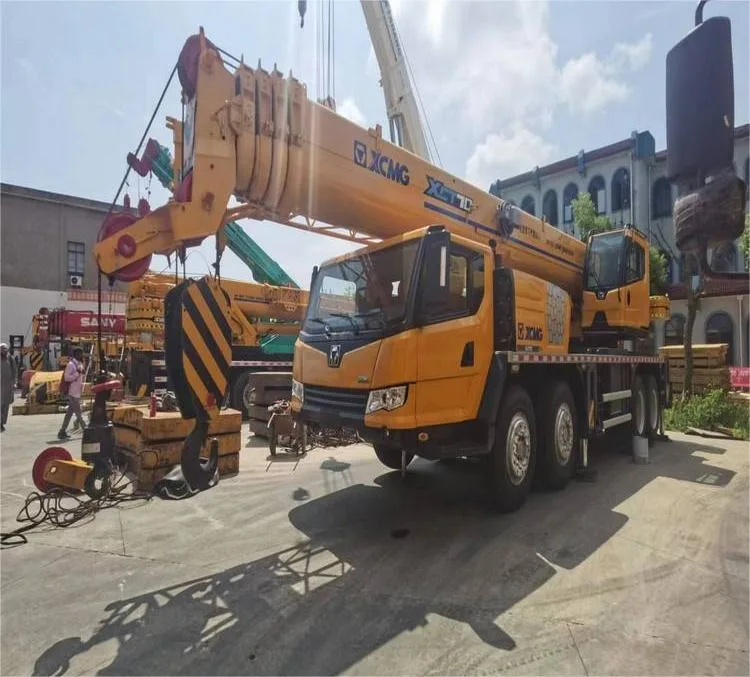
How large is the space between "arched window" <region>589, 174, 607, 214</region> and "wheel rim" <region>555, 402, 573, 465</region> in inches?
998

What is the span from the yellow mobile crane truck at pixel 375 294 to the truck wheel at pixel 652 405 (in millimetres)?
3422

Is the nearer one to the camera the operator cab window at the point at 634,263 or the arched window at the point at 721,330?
the operator cab window at the point at 634,263

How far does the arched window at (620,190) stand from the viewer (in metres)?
27.1

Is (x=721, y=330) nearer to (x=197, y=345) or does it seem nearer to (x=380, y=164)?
(x=380, y=164)

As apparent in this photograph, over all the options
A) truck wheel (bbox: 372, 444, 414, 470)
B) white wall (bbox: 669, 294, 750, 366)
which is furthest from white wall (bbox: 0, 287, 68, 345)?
white wall (bbox: 669, 294, 750, 366)

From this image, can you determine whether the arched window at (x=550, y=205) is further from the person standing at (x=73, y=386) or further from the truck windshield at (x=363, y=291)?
the truck windshield at (x=363, y=291)

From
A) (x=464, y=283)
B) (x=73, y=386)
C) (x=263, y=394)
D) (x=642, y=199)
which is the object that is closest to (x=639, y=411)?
(x=464, y=283)

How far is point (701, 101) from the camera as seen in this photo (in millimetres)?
1976

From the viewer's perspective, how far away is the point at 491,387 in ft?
15.2

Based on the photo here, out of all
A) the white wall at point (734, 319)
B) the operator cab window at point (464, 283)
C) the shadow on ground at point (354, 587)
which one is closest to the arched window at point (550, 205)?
the white wall at point (734, 319)

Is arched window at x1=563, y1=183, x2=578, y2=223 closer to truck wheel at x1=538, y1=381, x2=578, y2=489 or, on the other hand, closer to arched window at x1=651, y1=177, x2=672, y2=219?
arched window at x1=651, y1=177, x2=672, y2=219

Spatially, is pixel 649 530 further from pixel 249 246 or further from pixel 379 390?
pixel 249 246

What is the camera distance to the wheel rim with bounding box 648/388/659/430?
9.12 meters

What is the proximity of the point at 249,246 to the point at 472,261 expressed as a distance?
12.9 metres
